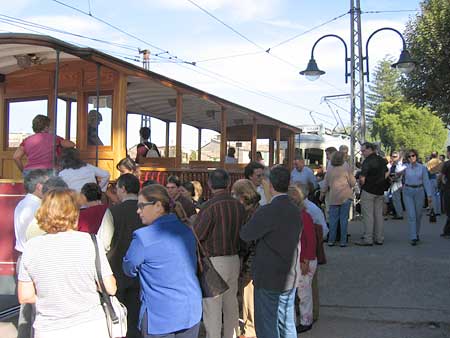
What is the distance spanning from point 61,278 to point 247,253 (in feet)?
7.65

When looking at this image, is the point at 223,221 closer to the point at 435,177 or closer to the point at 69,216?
the point at 69,216

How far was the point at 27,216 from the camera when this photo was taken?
14.6 ft

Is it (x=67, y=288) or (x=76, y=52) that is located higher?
(x=76, y=52)

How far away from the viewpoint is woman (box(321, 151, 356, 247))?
28.5ft

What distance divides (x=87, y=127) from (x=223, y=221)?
4128mm

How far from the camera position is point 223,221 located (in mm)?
4613

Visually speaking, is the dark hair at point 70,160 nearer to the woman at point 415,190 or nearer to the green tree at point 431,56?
the woman at point 415,190

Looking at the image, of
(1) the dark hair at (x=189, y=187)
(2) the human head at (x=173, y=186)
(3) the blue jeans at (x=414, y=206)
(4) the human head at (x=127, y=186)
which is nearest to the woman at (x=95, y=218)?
(4) the human head at (x=127, y=186)

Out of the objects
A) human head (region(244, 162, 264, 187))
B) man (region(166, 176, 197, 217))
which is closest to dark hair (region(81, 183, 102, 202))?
man (region(166, 176, 197, 217))

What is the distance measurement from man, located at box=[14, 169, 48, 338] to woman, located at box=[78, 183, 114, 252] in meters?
0.43

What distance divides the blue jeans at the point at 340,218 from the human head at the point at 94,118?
4.08 meters

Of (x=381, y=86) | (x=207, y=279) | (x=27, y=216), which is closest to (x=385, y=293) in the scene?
(x=207, y=279)

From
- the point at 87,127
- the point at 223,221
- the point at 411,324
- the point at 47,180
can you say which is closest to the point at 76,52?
the point at 87,127

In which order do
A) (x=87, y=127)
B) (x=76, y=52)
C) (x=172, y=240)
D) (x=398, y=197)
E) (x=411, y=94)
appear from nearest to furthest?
(x=172, y=240) → (x=76, y=52) → (x=87, y=127) → (x=398, y=197) → (x=411, y=94)
